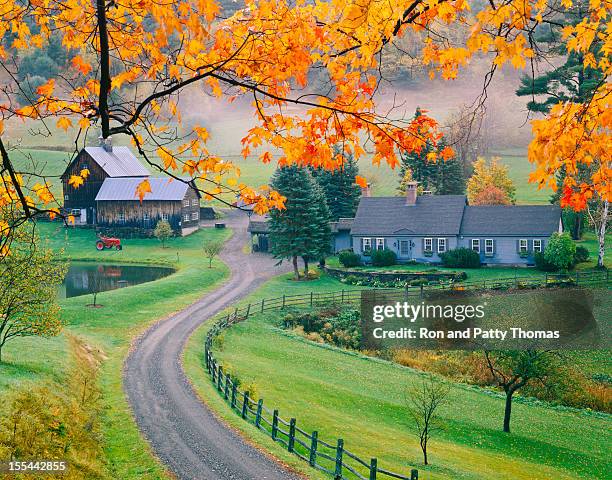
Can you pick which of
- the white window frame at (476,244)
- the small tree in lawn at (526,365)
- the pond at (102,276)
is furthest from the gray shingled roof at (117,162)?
the small tree in lawn at (526,365)

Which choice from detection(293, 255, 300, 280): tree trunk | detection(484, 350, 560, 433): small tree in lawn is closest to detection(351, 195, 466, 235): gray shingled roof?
detection(293, 255, 300, 280): tree trunk

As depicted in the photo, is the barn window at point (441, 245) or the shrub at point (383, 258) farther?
the barn window at point (441, 245)

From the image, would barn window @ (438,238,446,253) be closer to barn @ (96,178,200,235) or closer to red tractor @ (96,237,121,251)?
barn @ (96,178,200,235)

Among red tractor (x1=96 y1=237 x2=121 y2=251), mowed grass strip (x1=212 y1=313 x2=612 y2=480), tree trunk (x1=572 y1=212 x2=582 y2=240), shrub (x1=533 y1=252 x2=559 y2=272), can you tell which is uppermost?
tree trunk (x1=572 y1=212 x2=582 y2=240)

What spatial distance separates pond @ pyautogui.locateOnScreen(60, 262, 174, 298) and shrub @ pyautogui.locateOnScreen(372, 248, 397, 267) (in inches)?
761

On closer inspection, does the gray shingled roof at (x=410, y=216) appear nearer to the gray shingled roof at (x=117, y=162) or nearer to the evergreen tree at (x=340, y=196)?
the evergreen tree at (x=340, y=196)

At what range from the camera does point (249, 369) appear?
3181 centimetres

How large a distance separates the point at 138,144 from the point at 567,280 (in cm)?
4954

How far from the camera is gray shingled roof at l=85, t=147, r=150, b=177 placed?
3290 inches

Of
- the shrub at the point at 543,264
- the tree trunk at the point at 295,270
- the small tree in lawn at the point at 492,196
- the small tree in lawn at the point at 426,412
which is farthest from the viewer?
the small tree in lawn at the point at 492,196

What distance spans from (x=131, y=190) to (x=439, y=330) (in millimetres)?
49553

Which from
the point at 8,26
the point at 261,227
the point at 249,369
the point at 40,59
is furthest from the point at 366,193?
the point at 40,59

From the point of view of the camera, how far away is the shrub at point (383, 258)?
60594mm

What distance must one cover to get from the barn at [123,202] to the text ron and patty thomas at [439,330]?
36.2 metres
